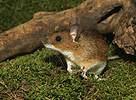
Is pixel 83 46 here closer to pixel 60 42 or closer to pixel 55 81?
pixel 60 42

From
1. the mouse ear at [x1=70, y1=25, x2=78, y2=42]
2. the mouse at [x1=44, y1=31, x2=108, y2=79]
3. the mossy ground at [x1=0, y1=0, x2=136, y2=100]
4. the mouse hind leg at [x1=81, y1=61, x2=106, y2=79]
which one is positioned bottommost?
the mossy ground at [x1=0, y1=0, x2=136, y2=100]

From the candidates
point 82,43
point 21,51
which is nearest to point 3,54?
point 21,51

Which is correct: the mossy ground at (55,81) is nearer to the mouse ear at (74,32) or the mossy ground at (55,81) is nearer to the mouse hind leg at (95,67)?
the mouse hind leg at (95,67)

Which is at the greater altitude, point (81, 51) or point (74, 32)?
point (74, 32)

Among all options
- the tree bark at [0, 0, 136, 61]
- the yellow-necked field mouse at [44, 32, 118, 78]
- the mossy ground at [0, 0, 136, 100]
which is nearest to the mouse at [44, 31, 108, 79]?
the yellow-necked field mouse at [44, 32, 118, 78]

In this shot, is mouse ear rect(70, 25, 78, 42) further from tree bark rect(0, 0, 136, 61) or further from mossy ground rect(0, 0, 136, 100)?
tree bark rect(0, 0, 136, 61)

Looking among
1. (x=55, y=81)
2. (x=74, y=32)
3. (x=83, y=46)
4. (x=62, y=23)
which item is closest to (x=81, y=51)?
(x=83, y=46)

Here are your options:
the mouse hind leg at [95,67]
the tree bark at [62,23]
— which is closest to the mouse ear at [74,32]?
the mouse hind leg at [95,67]
